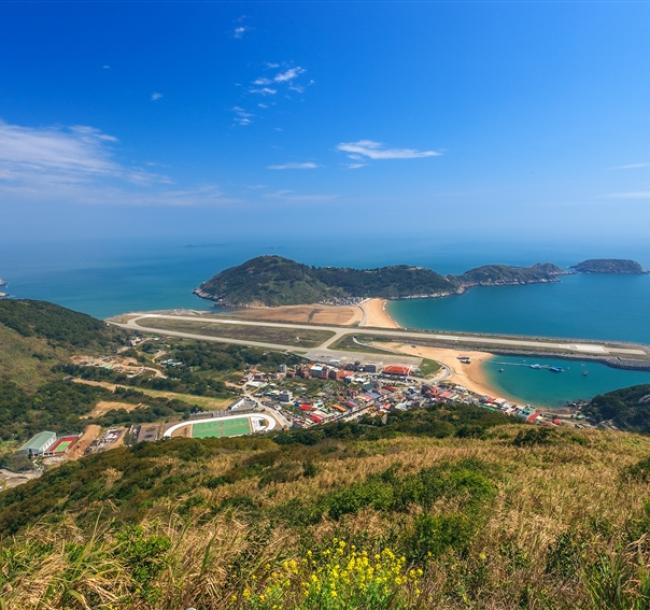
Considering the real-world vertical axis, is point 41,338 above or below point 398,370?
above

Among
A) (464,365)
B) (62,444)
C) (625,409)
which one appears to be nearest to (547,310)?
(464,365)

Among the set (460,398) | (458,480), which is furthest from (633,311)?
(458,480)

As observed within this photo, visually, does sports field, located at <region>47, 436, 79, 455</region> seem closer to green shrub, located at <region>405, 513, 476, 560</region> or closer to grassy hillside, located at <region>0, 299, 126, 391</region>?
grassy hillside, located at <region>0, 299, 126, 391</region>

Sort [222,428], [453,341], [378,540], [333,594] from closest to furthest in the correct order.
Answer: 1. [333,594]
2. [378,540]
3. [222,428]
4. [453,341]

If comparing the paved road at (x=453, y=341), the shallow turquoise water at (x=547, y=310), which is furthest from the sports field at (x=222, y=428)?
the shallow turquoise water at (x=547, y=310)

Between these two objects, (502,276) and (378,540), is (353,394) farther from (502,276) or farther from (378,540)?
(502,276)
